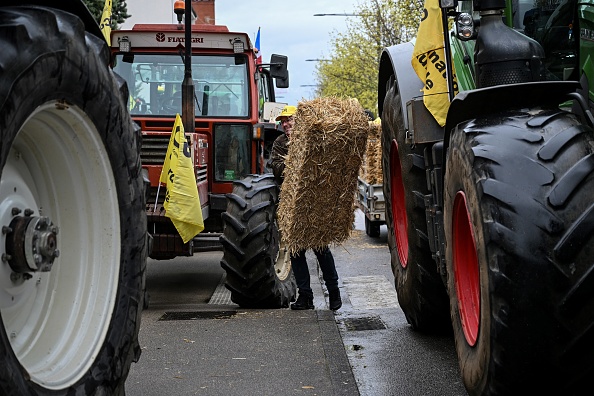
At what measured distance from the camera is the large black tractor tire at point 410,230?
5742mm

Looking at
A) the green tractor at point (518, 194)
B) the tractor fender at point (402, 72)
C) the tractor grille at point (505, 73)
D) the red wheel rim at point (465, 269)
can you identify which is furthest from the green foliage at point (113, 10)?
the red wheel rim at point (465, 269)

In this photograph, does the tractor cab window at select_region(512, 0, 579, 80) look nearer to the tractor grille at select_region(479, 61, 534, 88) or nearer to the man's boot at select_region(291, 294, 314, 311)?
the tractor grille at select_region(479, 61, 534, 88)

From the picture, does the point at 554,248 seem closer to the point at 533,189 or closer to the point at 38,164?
the point at 533,189

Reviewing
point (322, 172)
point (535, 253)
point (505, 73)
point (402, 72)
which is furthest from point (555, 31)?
point (322, 172)

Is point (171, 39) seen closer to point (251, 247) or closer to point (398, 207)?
point (251, 247)

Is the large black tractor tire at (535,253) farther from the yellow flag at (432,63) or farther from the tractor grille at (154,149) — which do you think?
the tractor grille at (154,149)

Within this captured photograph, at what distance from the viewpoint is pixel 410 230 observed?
591cm

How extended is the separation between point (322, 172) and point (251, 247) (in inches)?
39.6

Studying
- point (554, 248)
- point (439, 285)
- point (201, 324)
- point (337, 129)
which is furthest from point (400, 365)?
point (554, 248)

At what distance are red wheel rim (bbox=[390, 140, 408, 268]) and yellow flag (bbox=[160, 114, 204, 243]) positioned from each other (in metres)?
2.20

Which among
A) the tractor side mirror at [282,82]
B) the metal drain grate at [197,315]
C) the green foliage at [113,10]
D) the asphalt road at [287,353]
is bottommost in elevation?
the metal drain grate at [197,315]

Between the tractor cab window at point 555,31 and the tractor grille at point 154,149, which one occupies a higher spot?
the tractor cab window at point 555,31

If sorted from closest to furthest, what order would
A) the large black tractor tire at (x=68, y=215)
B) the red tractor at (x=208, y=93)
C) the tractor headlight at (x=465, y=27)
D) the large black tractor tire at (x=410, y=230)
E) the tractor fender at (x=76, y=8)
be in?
the large black tractor tire at (x=68, y=215) < the tractor fender at (x=76, y=8) < the tractor headlight at (x=465, y=27) < the large black tractor tire at (x=410, y=230) < the red tractor at (x=208, y=93)

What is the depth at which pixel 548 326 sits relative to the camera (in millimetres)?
3123
